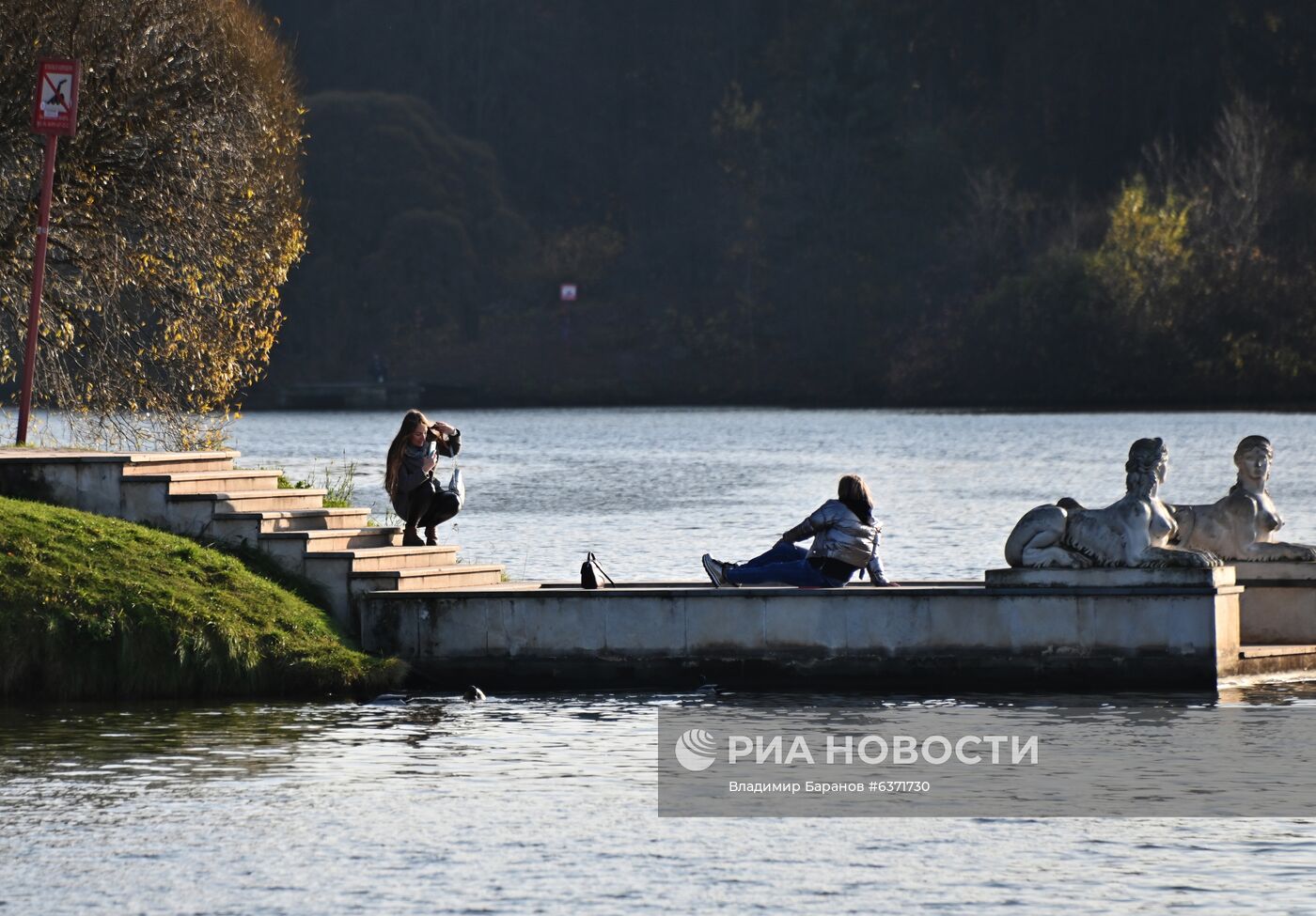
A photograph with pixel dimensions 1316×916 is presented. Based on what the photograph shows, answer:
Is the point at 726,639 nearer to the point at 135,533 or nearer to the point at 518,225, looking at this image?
the point at 135,533

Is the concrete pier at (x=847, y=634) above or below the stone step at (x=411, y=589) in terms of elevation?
below

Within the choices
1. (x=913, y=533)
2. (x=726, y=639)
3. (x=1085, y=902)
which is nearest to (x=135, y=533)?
(x=726, y=639)

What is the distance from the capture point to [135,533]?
71.0ft

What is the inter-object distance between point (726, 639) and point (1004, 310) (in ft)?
284

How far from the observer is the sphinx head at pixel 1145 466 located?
21.2 m

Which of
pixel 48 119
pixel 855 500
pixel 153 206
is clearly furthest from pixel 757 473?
pixel 855 500

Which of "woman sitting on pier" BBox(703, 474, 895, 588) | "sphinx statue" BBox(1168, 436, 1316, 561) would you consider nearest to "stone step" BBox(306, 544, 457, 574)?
"woman sitting on pier" BBox(703, 474, 895, 588)

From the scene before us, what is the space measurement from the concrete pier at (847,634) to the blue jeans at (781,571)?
0.32 meters

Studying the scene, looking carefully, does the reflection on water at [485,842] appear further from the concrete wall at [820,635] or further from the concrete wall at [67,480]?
the concrete wall at [67,480]

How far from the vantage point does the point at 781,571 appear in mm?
21266

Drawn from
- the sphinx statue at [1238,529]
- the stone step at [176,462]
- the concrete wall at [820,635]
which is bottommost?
the concrete wall at [820,635]

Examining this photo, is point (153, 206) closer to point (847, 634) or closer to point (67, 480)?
point (67, 480)

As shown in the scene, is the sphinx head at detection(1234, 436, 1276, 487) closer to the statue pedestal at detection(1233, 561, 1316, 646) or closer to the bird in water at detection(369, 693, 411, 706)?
the statue pedestal at detection(1233, 561, 1316, 646)

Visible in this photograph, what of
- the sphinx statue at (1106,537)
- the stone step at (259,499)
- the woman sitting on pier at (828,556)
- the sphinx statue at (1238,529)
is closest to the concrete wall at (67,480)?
the stone step at (259,499)
